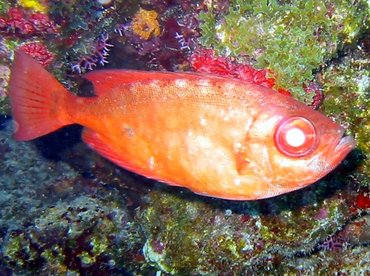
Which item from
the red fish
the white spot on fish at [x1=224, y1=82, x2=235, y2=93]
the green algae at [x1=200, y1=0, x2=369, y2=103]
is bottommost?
the red fish

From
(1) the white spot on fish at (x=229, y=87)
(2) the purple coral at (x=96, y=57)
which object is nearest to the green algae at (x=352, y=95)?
(1) the white spot on fish at (x=229, y=87)

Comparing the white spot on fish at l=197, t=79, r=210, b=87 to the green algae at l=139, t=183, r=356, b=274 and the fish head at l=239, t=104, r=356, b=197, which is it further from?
the green algae at l=139, t=183, r=356, b=274

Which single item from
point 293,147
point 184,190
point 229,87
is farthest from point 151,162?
point 184,190

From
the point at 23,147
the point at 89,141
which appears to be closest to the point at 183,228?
the point at 89,141

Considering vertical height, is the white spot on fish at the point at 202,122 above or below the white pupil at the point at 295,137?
below

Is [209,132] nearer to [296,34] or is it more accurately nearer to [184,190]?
[296,34]

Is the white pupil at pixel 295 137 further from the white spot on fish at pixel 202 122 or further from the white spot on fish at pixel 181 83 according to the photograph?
the white spot on fish at pixel 181 83

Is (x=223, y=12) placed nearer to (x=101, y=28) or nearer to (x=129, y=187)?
(x=101, y=28)

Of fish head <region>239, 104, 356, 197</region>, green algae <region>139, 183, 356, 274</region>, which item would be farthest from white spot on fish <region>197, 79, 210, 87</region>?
green algae <region>139, 183, 356, 274</region>
